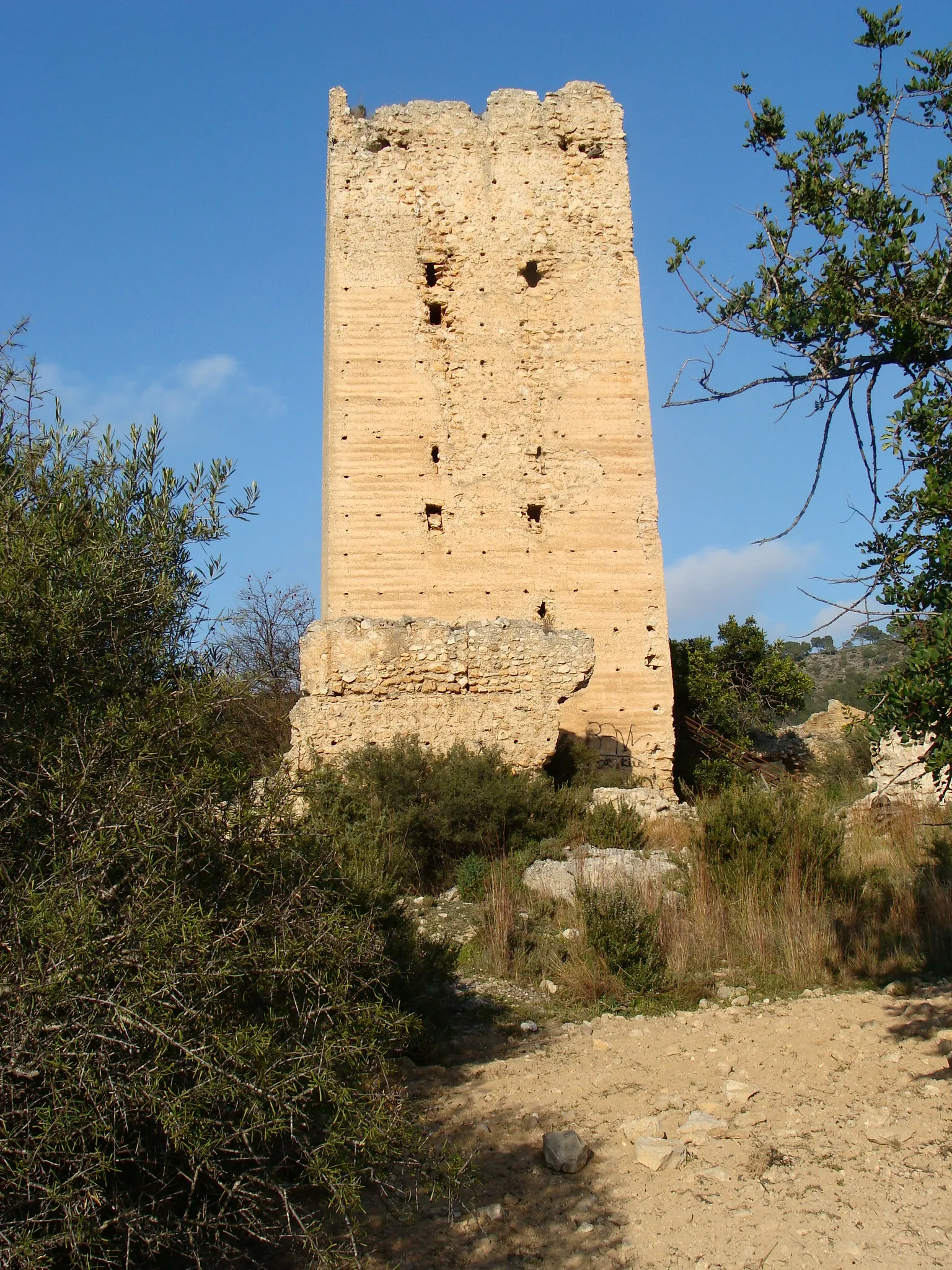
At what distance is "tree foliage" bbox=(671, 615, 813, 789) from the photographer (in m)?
15.6

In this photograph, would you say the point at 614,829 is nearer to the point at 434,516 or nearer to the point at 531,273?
the point at 434,516

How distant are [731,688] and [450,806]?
8211 mm

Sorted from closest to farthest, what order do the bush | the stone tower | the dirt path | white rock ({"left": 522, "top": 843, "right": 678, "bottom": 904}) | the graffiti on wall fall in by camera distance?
the dirt path, white rock ({"left": 522, "top": 843, "right": 678, "bottom": 904}), the bush, the graffiti on wall, the stone tower

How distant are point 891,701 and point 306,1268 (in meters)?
2.73

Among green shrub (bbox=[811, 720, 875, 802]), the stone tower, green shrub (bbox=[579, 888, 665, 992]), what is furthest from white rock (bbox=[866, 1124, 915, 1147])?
the stone tower

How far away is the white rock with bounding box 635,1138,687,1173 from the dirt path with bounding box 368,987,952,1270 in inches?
1.3

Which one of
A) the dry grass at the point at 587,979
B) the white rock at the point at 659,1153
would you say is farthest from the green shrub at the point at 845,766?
the white rock at the point at 659,1153

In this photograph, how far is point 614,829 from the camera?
9.32m

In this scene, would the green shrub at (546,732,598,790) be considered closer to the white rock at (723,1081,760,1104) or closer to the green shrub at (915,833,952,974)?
the green shrub at (915,833,952,974)

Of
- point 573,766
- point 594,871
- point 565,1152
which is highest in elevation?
point 573,766

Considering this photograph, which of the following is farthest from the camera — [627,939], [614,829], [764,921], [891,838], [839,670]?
[839,670]

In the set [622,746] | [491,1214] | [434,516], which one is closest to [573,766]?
[622,746]

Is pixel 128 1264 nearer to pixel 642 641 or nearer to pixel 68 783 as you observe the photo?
pixel 68 783

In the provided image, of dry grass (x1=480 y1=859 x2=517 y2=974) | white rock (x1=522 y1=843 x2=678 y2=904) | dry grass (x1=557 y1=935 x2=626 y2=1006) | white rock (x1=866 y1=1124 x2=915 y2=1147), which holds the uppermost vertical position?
white rock (x1=522 y1=843 x2=678 y2=904)
